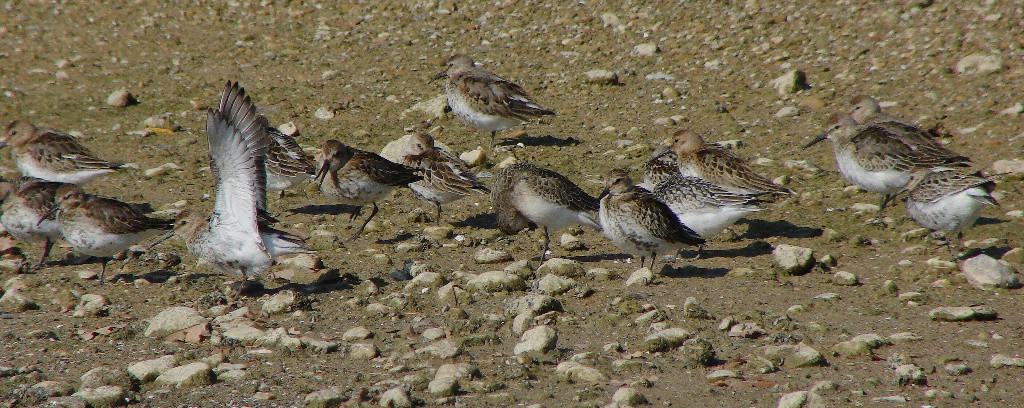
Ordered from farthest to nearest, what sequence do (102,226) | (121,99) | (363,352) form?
1. (121,99)
2. (102,226)
3. (363,352)

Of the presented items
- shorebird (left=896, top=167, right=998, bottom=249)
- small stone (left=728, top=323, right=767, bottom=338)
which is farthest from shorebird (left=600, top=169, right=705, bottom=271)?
shorebird (left=896, top=167, right=998, bottom=249)

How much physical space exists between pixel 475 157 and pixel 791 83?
421 cm

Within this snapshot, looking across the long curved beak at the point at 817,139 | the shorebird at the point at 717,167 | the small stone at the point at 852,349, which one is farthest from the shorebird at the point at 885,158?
the small stone at the point at 852,349

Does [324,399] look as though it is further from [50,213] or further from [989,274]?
[989,274]

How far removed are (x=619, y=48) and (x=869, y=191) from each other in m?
5.63

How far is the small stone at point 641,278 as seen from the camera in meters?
7.48

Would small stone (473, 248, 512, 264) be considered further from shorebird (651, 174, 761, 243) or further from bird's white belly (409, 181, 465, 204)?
shorebird (651, 174, 761, 243)

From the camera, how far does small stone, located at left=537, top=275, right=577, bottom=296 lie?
7293 millimetres

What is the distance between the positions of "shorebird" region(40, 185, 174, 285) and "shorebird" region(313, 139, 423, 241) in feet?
5.67

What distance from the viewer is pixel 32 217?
8.71 m

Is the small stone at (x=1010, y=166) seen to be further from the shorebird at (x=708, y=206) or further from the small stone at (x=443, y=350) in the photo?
the small stone at (x=443, y=350)

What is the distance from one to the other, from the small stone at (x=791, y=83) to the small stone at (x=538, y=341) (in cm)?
698

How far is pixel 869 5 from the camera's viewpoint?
13.5 meters

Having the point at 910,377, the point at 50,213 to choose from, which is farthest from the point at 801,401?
the point at 50,213
